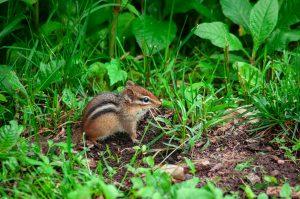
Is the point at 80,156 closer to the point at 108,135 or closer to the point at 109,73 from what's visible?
the point at 108,135

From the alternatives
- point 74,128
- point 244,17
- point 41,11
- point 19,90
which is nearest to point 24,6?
point 41,11

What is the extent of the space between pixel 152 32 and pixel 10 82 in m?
1.77

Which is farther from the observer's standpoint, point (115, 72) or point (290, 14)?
point (290, 14)

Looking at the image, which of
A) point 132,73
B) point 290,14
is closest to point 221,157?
point 132,73

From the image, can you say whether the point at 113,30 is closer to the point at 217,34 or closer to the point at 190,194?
the point at 217,34

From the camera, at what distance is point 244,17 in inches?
266

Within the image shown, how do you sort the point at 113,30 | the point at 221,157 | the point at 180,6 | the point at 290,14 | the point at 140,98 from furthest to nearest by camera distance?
the point at 180,6 < the point at 290,14 < the point at 113,30 < the point at 140,98 < the point at 221,157

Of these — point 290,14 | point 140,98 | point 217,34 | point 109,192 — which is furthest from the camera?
point 290,14

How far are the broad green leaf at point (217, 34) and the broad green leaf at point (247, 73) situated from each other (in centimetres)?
27

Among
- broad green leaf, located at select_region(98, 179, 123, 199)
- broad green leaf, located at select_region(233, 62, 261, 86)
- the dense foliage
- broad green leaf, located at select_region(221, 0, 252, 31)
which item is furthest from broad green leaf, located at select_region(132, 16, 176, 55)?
broad green leaf, located at select_region(98, 179, 123, 199)

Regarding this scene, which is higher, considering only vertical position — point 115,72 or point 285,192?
point 115,72

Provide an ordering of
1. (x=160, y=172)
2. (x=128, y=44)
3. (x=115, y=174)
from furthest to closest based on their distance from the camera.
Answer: (x=128, y=44) → (x=115, y=174) → (x=160, y=172)

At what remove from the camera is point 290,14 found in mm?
6840

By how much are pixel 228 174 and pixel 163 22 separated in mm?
2651
